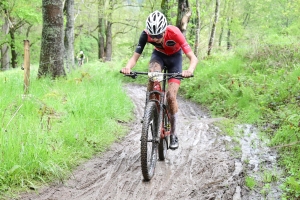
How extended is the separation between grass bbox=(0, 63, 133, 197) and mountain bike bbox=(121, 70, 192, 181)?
1205mm

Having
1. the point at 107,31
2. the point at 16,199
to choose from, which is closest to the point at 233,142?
the point at 16,199

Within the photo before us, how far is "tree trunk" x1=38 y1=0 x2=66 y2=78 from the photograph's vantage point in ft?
27.0

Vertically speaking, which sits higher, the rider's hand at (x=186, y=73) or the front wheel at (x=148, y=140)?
the rider's hand at (x=186, y=73)

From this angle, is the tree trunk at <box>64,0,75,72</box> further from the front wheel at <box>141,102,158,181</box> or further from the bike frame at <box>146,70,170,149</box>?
the front wheel at <box>141,102,158,181</box>

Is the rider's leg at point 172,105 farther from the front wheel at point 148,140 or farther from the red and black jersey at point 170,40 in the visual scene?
Result: the red and black jersey at point 170,40

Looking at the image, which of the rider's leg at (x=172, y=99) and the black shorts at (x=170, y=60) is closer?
the rider's leg at (x=172, y=99)

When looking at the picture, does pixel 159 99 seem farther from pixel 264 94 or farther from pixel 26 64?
pixel 264 94

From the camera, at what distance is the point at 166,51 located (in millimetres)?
5105

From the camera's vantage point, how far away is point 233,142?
630 centimetres

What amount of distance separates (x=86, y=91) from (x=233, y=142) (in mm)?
3988

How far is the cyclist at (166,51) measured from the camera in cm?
450

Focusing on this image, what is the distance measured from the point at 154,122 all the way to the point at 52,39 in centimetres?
521

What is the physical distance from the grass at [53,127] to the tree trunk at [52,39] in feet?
1.68

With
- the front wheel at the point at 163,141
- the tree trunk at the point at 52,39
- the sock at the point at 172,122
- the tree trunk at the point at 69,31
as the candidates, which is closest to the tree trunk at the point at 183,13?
the tree trunk at the point at 69,31
